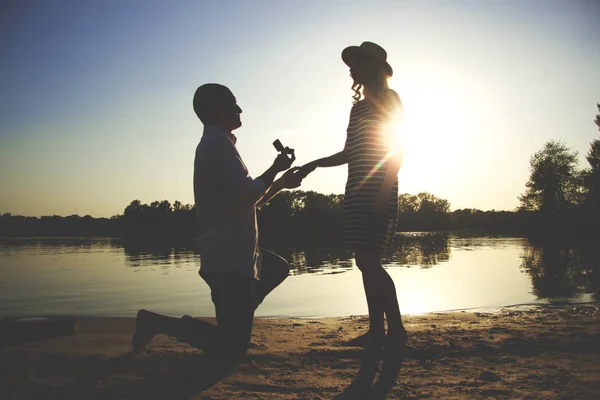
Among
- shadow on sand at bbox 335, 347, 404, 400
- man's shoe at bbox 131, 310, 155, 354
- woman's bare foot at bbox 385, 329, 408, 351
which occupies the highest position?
man's shoe at bbox 131, 310, 155, 354

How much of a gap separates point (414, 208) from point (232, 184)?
137873mm

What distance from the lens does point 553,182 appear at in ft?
181

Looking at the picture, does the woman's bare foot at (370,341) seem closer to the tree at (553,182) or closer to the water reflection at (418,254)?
the water reflection at (418,254)

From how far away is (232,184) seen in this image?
9.85 ft

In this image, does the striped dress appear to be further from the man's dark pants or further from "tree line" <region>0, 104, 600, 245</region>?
"tree line" <region>0, 104, 600, 245</region>

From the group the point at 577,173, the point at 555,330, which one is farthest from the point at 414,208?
the point at 555,330

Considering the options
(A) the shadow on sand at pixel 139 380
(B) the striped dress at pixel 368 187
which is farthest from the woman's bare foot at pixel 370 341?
(A) the shadow on sand at pixel 139 380

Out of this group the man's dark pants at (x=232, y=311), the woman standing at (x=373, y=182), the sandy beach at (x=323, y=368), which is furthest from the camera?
the woman standing at (x=373, y=182)

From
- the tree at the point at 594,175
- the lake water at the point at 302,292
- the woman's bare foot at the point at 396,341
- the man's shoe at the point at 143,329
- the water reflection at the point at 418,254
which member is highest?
the tree at the point at 594,175

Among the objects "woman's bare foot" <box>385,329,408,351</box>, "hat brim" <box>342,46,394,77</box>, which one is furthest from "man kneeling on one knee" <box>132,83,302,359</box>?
"hat brim" <box>342,46,394,77</box>

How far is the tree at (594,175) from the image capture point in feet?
136

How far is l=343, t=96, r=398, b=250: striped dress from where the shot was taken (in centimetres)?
350

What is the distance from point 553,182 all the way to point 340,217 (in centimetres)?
3124

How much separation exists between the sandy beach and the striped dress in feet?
3.12
